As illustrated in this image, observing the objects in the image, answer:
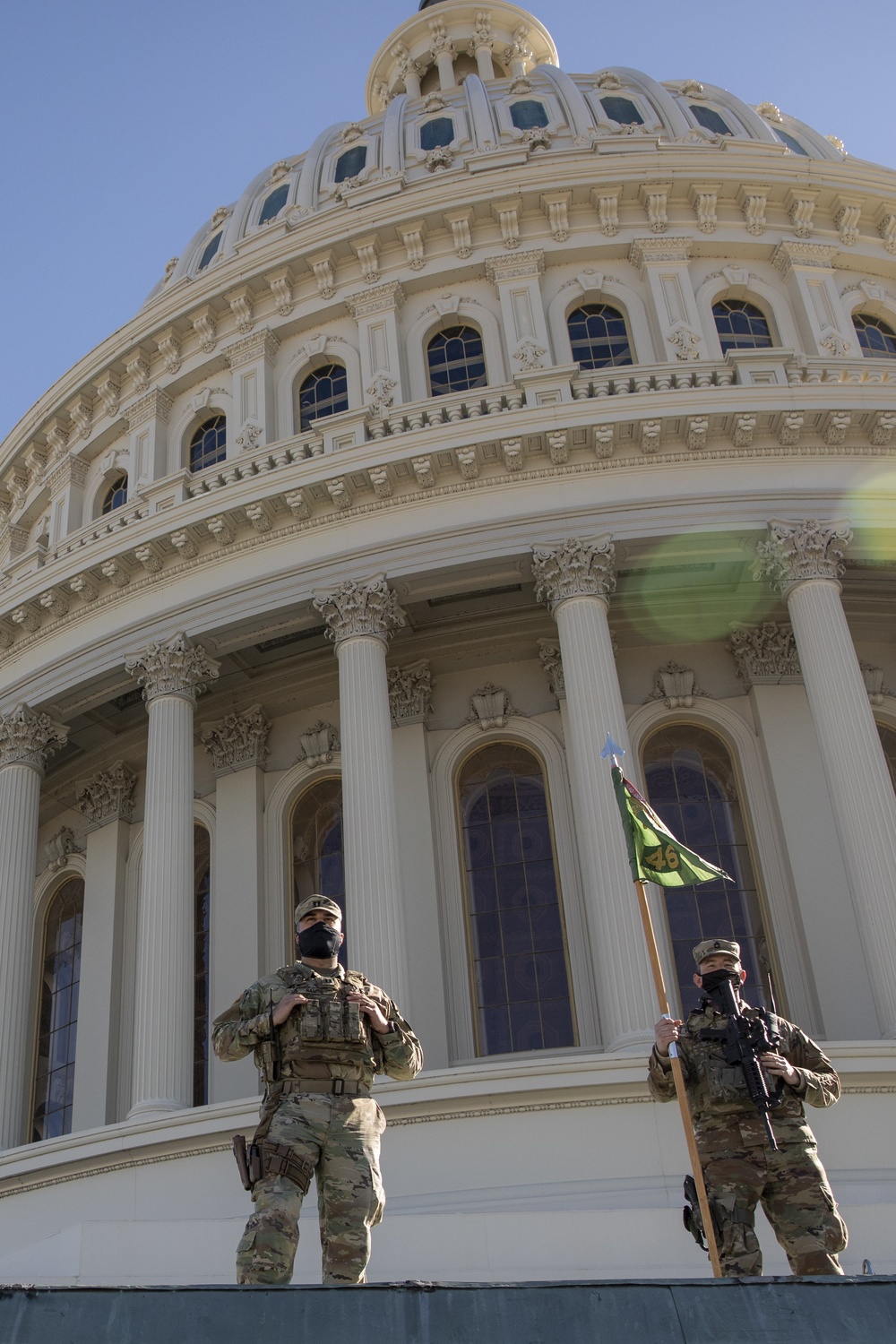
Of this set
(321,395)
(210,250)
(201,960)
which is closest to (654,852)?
(201,960)

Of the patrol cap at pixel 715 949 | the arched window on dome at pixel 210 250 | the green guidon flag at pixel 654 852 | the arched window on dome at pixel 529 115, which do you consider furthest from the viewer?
the arched window on dome at pixel 210 250

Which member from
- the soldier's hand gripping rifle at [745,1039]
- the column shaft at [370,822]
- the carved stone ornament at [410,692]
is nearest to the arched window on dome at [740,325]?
the carved stone ornament at [410,692]

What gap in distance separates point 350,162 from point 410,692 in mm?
18152

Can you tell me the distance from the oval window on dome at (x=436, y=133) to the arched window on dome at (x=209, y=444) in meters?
9.78

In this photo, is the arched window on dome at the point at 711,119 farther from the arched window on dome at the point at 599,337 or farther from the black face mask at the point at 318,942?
the black face mask at the point at 318,942

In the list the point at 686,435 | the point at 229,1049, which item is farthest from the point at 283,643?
the point at 229,1049

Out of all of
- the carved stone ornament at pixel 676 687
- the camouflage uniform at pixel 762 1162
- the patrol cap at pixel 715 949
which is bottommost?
the camouflage uniform at pixel 762 1162

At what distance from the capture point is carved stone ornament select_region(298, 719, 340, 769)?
78.9 ft

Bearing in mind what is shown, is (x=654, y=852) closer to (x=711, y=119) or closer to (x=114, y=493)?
(x=114, y=493)

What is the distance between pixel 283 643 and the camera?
24.2m

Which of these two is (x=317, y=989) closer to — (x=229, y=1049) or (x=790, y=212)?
(x=229, y=1049)

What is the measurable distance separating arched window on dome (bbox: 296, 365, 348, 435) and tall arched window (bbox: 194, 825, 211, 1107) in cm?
881

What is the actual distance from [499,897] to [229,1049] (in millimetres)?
14258

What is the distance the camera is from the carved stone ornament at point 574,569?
2030cm
